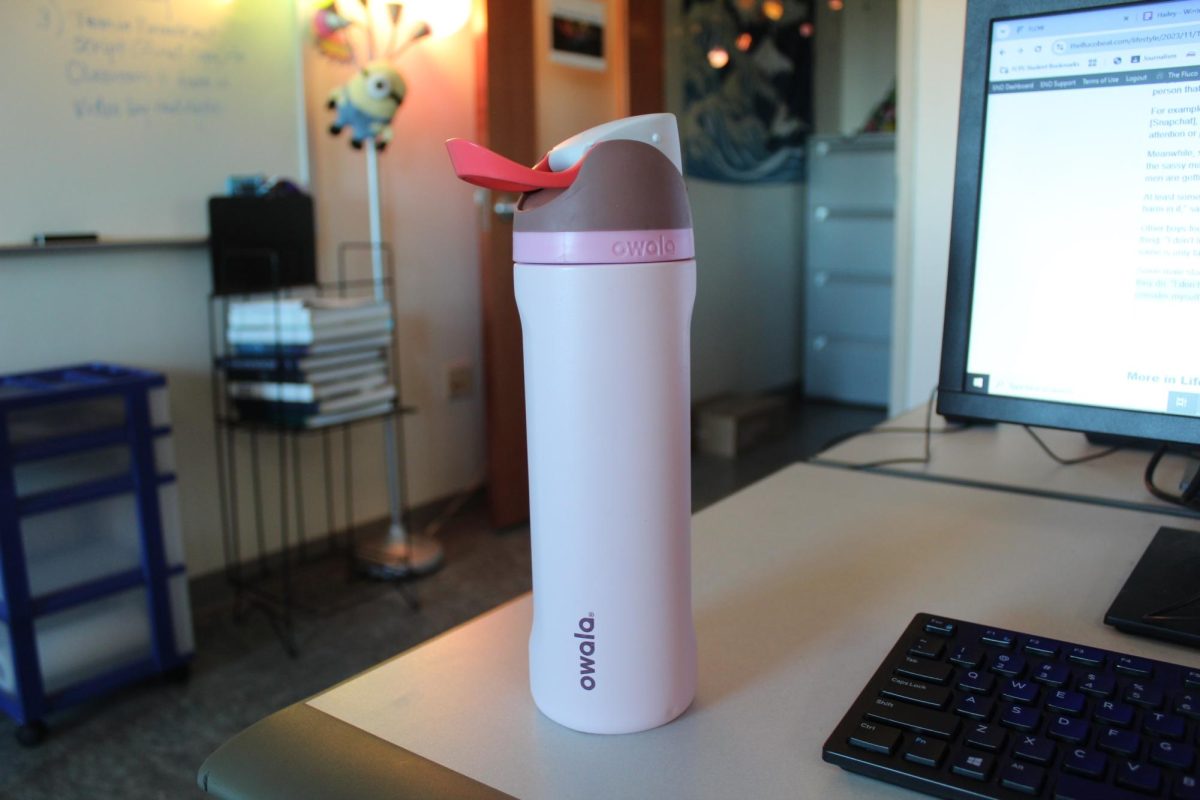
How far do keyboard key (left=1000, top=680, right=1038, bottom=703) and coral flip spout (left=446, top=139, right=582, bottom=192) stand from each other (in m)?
0.32

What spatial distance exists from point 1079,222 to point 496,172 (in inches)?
15.7

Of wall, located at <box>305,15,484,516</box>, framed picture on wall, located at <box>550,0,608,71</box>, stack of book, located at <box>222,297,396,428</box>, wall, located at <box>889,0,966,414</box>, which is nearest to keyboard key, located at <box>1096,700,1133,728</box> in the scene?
wall, located at <box>889,0,966,414</box>

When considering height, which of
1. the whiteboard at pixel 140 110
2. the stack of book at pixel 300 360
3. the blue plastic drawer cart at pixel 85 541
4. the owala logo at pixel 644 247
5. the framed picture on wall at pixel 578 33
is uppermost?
the framed picture on wall at pixel 578 33

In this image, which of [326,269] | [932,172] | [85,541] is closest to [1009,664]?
[932,172]

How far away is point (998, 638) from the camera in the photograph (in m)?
0.53

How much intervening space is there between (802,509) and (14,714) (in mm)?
1609

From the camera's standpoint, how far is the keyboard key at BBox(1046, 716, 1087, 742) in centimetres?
44

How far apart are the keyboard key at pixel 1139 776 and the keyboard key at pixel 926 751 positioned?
0.07 m

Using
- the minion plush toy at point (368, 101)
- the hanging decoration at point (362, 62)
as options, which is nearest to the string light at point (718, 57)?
the hanging decoration at point (362, 62)

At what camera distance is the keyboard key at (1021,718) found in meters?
0.45

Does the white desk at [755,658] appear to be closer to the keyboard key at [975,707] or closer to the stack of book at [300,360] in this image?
the keyboard key at [975,707]

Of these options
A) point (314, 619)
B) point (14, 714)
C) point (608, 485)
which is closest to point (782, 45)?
point (314, 619)

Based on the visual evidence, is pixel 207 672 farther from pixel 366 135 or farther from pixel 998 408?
pixel 998 408

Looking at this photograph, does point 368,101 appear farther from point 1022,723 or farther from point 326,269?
point 1022,723
